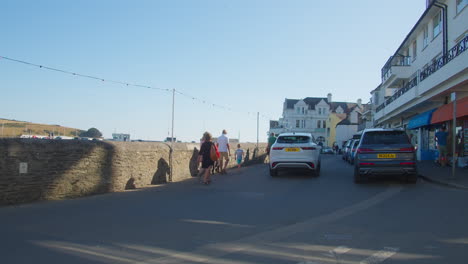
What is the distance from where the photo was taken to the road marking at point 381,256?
14.7ft

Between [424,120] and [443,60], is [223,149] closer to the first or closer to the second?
[443,60]

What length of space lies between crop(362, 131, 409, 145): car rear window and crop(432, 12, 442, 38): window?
1400cm

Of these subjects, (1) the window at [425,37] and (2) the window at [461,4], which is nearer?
(2) the window at [461,4]

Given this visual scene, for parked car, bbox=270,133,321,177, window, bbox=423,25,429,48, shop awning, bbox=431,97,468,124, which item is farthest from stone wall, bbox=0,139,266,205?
window, bbox=423,25,429,48

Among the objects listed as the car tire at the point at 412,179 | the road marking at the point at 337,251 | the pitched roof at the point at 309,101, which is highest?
the pitched roof at the point at 309,101

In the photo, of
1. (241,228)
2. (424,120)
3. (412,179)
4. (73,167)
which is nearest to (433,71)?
(424,120)

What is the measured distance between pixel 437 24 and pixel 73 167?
2271 cm

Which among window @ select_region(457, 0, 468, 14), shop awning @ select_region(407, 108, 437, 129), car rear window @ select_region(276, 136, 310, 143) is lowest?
car rear window @ select_region(276, 136, 310, 143)

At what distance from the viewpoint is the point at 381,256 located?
15.3 ft

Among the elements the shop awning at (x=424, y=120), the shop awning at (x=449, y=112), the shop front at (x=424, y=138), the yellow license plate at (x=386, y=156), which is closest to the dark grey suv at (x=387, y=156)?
the yellow license plate at (x=386, y=156)

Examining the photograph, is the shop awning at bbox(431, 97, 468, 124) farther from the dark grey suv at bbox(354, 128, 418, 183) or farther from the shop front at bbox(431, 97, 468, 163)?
the dark grey suv at bbox(354, 128, 418, 183)

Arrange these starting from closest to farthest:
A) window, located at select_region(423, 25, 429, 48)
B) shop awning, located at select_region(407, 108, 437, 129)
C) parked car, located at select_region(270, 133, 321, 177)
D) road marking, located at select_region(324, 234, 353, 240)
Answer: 1. road marking, located at select_region(324, 234, 353, 240)
2. parked car, located at select_region(270, 133, 321, 177)
3. shop awning, located at select_region(407, 108, 437, 129)
4. window, located at select_region(423, 25, 429, 48)

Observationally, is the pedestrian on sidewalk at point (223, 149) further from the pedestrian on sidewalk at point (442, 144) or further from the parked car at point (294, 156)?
the pedestrian on sidewalk at point (442, 144)

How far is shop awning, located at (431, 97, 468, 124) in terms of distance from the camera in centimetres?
1481
